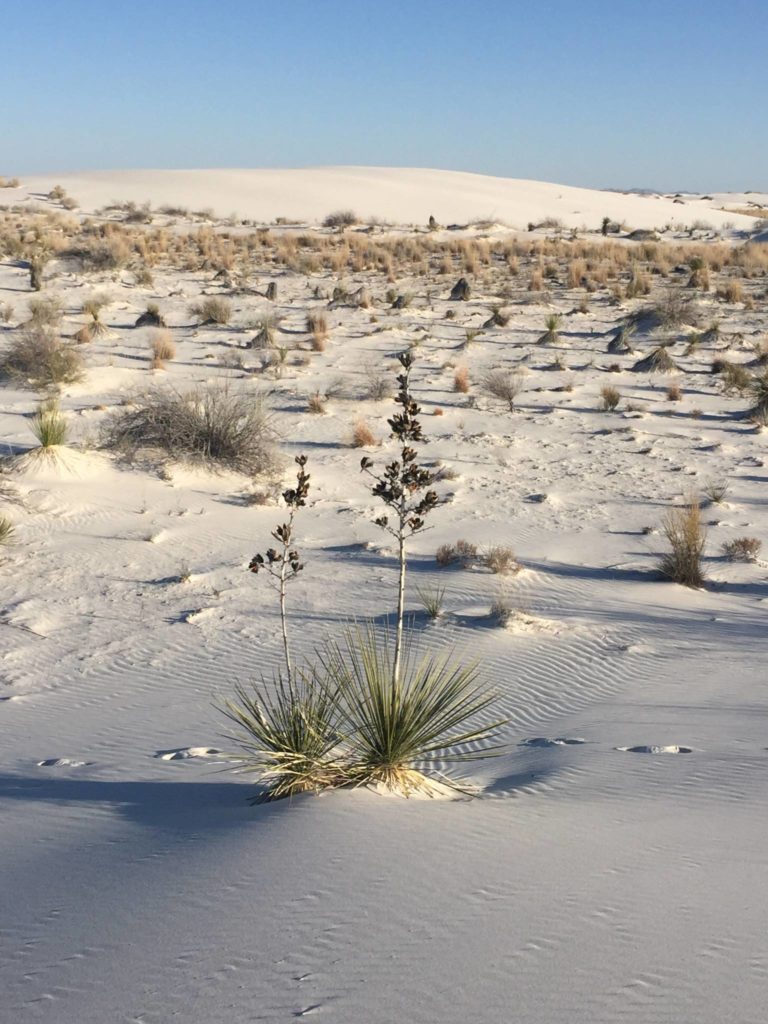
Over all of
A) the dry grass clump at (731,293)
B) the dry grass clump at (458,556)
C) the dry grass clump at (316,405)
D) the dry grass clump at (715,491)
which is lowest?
the dry grass clump at (458,556)

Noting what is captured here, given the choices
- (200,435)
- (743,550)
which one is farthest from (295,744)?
(200,435)

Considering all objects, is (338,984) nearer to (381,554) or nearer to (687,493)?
(381,554)

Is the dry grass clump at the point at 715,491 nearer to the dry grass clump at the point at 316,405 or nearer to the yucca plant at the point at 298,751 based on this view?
the dry grass clump at the point at 316,405

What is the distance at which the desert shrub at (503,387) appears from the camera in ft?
47.5

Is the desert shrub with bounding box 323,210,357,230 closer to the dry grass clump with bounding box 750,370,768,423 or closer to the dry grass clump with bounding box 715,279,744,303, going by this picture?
the dry grass clump with bounding box 715,279,744,303

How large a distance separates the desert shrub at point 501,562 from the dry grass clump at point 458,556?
11 centimetres

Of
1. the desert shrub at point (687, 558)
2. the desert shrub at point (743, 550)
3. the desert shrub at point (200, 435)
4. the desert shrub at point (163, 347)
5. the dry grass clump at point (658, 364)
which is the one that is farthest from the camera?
the dry grass clump at point (658, 364)

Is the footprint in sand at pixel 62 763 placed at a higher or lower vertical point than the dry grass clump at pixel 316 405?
lower

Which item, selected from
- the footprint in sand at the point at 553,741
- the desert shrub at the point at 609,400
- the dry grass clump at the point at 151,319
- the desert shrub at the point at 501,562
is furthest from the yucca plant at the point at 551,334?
the footprint in sand at the point at 553,741

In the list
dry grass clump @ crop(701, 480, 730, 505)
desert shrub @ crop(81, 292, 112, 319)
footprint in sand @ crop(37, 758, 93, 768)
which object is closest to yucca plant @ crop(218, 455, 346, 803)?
footprint in sand @ crop(37, 758, 93, 768)

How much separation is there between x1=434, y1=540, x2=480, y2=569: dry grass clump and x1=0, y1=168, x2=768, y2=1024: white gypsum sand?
0.17 metres

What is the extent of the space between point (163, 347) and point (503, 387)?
5.09m

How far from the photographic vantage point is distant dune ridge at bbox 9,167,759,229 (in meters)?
44.2

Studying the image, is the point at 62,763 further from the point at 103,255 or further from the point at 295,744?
the point at 103,255
